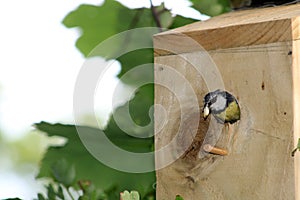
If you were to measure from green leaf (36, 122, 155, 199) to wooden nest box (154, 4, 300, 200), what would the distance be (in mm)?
156

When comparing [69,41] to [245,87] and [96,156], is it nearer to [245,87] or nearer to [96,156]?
[96,156]

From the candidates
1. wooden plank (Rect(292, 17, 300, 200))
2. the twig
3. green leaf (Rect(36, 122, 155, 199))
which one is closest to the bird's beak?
wooden plank (Rect(292, 17, 300, 200))

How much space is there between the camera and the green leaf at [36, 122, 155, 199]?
132cm

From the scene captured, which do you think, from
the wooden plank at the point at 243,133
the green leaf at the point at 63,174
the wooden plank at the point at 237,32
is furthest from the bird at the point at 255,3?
the green leaf at the point at 63,174

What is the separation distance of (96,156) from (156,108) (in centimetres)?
20

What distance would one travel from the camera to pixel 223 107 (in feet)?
3.66

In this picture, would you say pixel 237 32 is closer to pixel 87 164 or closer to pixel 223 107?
pixel 223 107

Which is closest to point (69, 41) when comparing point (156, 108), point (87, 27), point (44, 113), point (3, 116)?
point (87, 27)

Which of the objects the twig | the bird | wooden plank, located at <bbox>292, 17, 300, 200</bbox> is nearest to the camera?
wooden plank, located at <bbox>292, 17, 300, 200</bbox>

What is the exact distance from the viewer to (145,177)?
1.34m

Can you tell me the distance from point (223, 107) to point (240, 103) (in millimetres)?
23

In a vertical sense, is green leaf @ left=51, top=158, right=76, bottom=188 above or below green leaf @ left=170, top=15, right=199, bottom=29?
below

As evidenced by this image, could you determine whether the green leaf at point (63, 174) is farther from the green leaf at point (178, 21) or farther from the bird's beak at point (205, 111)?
the green leaf at point (178, 21)

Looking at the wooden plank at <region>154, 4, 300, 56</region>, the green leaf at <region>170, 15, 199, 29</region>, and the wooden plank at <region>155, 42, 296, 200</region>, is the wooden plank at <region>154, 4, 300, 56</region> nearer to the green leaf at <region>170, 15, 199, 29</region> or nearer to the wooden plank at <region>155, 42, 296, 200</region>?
the wooden plank at <region>155, 42, 296, 200</region>
